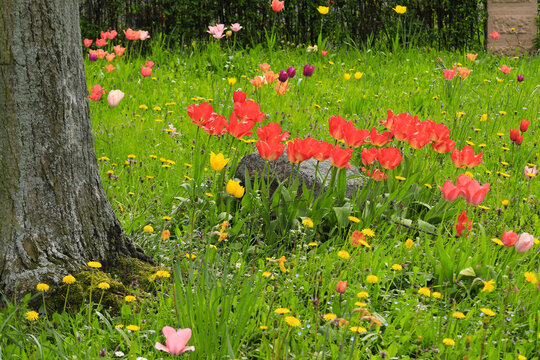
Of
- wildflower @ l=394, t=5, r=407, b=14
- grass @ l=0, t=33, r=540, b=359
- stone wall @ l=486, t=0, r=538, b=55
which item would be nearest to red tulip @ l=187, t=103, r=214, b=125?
grass @ l=0, t=33, r=540, b=359

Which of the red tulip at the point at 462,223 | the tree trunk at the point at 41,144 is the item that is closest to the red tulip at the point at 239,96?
the tree trunk at the point at 41,144

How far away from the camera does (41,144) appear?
1943mm

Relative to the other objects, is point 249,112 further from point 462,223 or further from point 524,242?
point 524,242

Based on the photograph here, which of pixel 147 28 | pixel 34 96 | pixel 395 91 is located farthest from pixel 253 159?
pixel 147 28

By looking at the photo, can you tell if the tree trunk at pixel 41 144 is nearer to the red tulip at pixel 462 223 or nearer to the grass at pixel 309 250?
the grass at pixel 309 250

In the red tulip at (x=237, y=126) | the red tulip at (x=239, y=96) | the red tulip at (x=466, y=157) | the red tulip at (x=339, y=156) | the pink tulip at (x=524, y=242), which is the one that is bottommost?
the pink tulip at (x=524, y=242)

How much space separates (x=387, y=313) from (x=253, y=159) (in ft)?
4.09

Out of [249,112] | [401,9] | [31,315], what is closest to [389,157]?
[249,112]

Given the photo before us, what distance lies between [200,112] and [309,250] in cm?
81

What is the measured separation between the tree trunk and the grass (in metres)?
0.21

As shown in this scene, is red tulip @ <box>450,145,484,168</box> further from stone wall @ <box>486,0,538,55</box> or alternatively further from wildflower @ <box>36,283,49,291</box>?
stone wall @ <box>486,0,538,55</box>

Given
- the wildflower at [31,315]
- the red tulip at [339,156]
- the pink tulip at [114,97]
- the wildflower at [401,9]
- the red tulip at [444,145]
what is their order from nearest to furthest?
the wildflower at [31,315] < the red tulip at [339,156] < the red tulip at [444,145] < the pink tulip at [114,97] < the wildflower at [401,9]

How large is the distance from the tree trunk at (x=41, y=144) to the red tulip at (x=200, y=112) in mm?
589

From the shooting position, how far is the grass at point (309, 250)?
179cm
